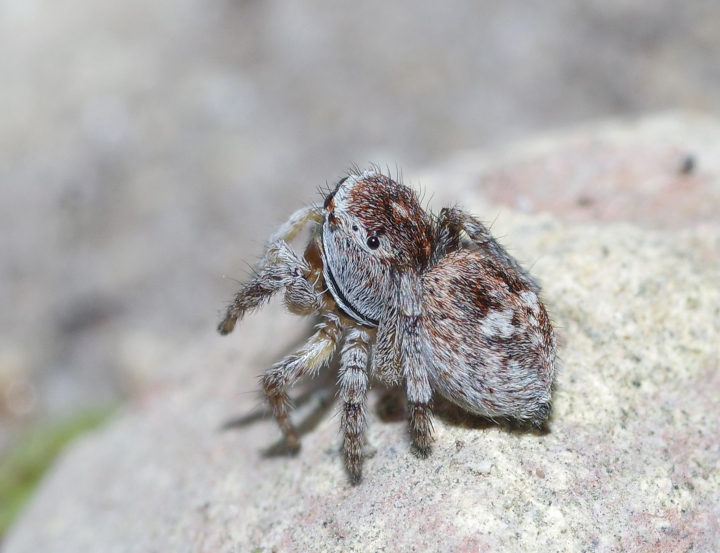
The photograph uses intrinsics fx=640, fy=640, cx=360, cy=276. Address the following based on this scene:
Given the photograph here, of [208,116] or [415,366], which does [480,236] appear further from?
[208,116]

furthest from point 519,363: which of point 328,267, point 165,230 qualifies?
point 165,230

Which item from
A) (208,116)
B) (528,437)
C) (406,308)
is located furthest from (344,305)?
(208,116)

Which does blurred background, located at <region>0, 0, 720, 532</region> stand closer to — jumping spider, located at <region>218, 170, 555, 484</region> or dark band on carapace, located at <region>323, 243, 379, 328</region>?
jumping spider, located at <region>218, 170, 555, 484</region>

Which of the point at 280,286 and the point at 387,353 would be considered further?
the point at 280,286

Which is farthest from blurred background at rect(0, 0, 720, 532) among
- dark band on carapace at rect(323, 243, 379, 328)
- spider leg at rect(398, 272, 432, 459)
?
spider leg at rect(398, 272, 432, 459)

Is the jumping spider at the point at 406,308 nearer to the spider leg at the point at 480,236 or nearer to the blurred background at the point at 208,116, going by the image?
the spider leg at the point at 480,236

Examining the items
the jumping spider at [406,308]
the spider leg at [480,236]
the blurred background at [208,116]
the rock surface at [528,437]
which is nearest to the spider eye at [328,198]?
the jumping spider at [406,308]

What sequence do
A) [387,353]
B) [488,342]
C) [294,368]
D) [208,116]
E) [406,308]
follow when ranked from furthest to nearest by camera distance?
[208,116]
[294,368]
[387,353]
[406,308]
[488,342]
